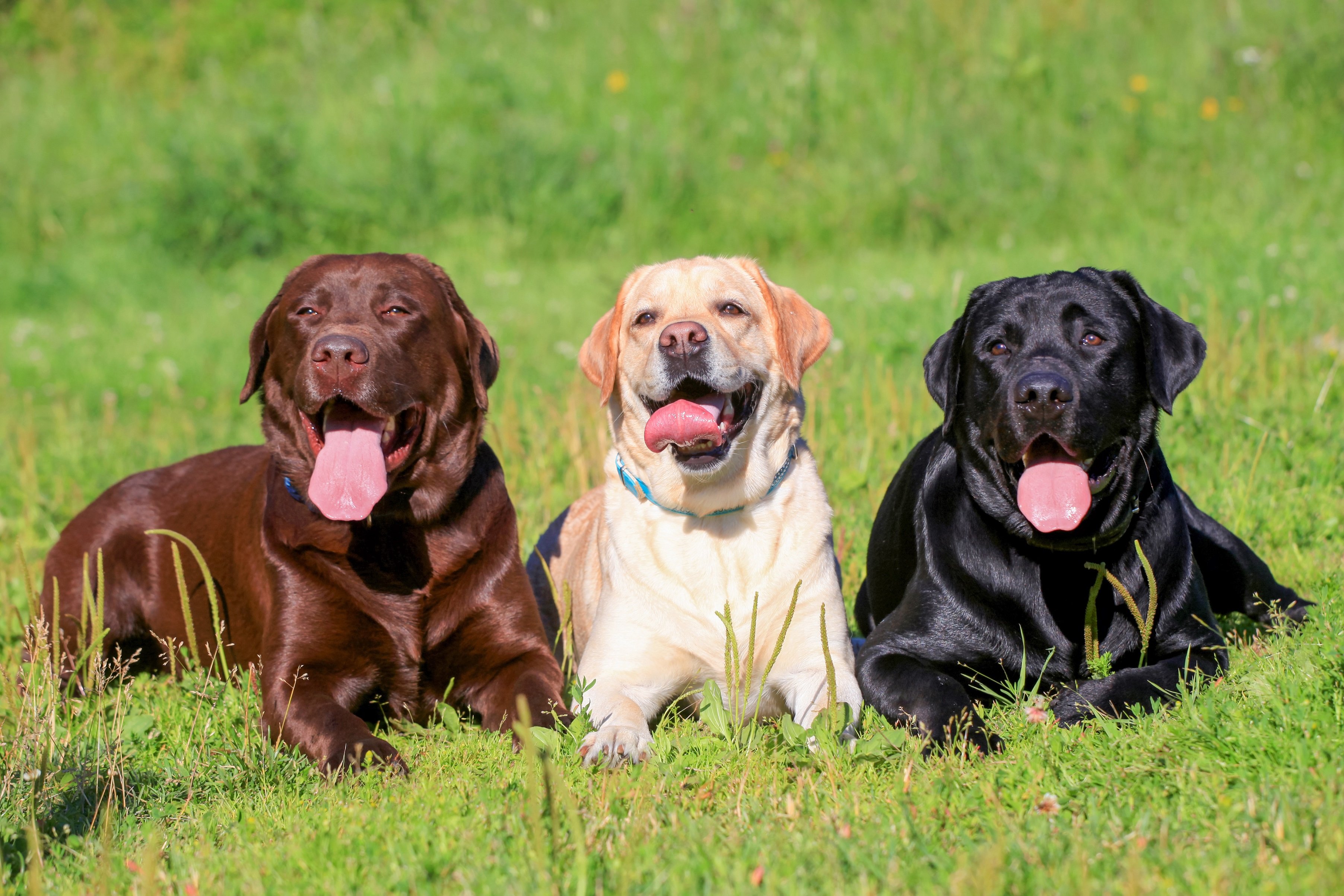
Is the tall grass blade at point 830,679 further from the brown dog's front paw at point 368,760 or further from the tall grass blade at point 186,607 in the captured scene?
the tall grass blade at point 186,607

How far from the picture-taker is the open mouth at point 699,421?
4.12 metres

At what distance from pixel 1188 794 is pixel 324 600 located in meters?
2.66

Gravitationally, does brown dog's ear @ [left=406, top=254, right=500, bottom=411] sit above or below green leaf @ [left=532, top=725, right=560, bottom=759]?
above

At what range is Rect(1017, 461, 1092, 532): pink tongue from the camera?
3760 millimetres

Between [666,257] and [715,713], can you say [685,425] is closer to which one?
[715,713]

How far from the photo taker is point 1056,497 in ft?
12.4

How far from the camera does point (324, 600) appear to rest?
4.16 m

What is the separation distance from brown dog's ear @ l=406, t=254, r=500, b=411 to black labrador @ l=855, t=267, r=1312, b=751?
160 cm

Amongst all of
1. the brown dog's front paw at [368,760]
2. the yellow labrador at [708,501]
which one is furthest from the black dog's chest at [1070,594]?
the brown dog's front paw at [368,760]

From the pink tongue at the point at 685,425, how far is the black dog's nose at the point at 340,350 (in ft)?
3.11

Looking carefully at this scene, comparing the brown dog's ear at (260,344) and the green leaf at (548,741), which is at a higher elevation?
the brown dog's ear at (260,344)

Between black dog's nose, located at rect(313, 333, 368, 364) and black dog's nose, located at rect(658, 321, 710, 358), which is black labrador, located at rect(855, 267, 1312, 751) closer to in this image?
black dog's nose, located at rect(658, 321, 710, 358)

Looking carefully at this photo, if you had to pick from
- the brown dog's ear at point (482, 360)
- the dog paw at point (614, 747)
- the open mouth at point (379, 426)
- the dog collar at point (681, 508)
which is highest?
the brown dog's ear at point (482, 360)

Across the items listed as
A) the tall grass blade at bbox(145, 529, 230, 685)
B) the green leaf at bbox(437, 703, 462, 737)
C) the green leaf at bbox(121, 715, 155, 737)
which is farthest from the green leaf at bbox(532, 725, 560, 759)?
the green leaf at bbox(121, 715, 155, 737)
